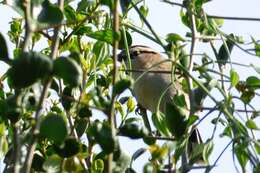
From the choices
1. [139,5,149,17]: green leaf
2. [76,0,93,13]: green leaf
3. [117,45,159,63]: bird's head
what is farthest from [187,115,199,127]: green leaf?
[117,45,159,63]: bird's head

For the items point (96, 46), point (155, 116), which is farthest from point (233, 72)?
point (96, 46)

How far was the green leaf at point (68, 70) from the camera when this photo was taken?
1.02m

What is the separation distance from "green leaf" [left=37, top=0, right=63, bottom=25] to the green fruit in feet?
0.36

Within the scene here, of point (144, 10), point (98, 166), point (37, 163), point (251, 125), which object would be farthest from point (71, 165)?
point (144, 10)

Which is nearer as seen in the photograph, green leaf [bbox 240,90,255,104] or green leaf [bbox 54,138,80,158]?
green leaf [bbox 54,138,80,158]

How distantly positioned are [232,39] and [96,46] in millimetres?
459

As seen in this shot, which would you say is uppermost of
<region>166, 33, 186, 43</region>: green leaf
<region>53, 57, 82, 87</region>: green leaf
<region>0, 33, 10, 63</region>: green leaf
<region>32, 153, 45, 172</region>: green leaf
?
<region>166, 33, 186, 43</region>: green leaf

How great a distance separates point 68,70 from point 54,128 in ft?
0.32

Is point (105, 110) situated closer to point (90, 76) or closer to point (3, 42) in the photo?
point (3, 42)

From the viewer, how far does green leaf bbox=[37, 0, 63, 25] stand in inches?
43.1

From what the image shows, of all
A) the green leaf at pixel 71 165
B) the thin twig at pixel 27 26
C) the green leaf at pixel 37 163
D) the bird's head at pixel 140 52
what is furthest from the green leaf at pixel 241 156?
the bird's head at pixel 140 52

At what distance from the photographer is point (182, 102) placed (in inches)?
68.7

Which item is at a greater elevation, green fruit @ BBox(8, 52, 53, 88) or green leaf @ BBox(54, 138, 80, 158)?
green fruit @ BBox(8, 52, 53, 88)

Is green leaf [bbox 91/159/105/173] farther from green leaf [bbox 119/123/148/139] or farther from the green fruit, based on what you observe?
the green fruit
